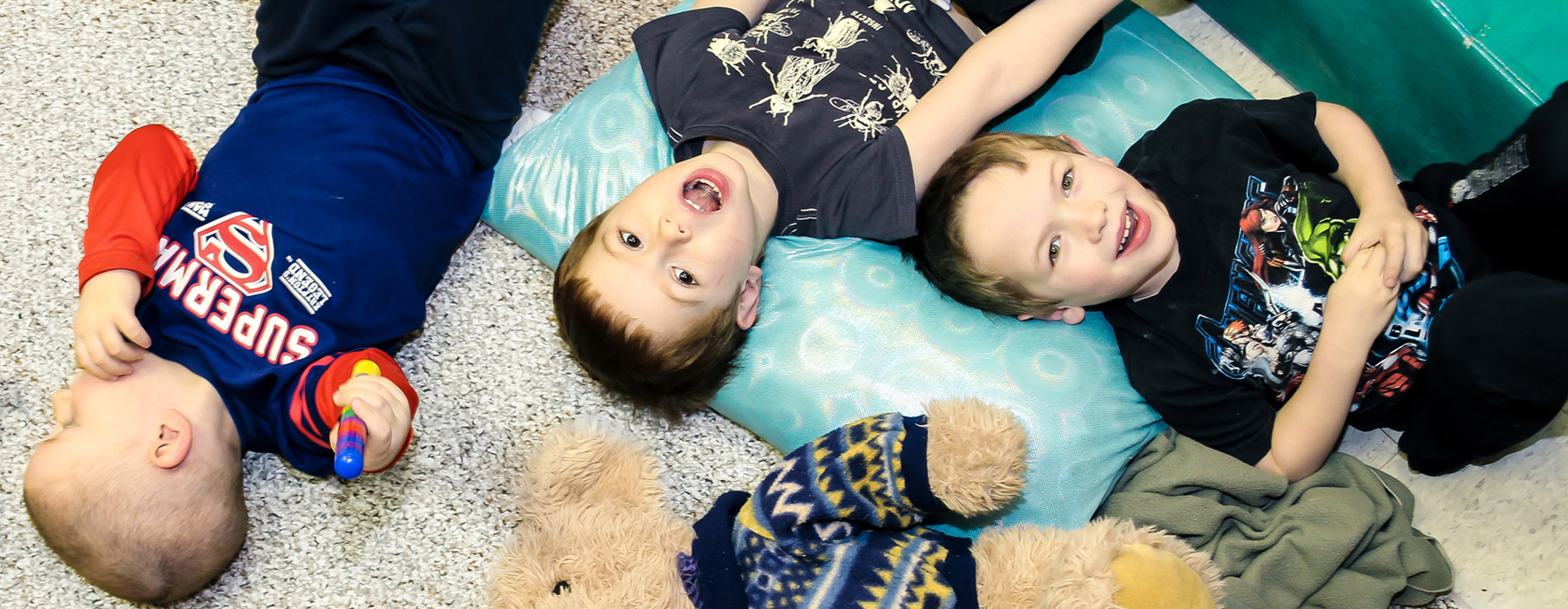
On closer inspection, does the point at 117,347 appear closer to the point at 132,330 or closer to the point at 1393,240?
the point at 132,330

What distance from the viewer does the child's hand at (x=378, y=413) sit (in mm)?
913

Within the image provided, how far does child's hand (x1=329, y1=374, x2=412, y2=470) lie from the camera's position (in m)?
0.91

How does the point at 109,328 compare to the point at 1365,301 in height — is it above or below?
below

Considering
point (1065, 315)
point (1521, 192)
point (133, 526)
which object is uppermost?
point (1521, 192)

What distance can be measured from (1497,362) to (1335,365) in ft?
0.44

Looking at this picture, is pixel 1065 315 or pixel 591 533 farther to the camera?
pixel 1065 315

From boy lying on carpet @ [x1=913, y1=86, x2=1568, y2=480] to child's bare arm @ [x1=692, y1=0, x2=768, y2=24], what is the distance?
0.33m

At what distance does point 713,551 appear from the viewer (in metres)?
0.87

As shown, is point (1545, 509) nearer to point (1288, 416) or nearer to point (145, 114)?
point (1288, 416)

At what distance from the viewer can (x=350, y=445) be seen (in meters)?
0.86

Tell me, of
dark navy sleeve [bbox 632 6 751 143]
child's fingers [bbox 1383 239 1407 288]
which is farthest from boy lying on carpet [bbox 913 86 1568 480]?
dark navy sleeve [bbox 632 6 751 143]

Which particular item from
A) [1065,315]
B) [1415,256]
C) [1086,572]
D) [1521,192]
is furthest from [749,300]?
[1521,192]

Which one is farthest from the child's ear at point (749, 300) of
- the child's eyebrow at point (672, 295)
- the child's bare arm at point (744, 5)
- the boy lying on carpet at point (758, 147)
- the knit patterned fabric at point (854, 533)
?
the child's bare arm at point (744, 5)

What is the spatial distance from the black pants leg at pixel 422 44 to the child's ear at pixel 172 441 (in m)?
0.42
